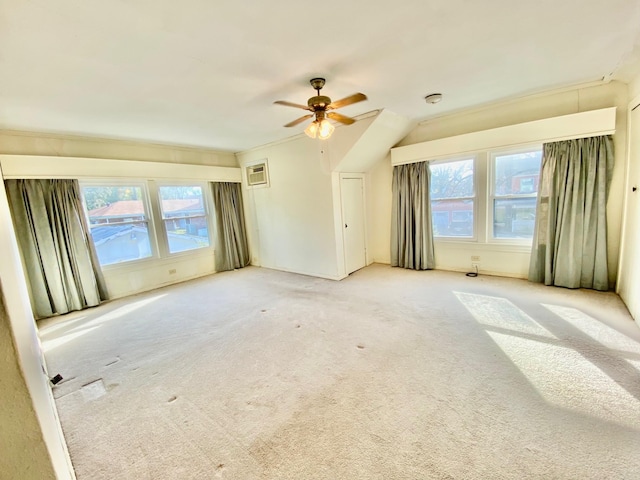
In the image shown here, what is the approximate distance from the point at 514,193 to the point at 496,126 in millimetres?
981

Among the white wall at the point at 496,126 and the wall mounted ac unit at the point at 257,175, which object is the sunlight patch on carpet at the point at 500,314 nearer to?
the white wall at the point at 496,126

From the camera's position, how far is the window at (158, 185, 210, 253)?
490 cm

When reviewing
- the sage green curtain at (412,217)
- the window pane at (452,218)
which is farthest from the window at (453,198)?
the sage green curtain at (412,217)

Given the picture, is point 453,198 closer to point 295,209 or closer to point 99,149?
point 295,209

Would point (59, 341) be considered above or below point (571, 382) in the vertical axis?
above

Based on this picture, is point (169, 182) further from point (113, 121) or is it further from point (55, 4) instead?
point (55, 4)

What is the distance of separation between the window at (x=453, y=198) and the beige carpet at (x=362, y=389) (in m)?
1.29

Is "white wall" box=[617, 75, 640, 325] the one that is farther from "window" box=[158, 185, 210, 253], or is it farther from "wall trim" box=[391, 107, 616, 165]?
"window" box=[158, 185, 210, 253]

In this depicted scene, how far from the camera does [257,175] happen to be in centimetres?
541

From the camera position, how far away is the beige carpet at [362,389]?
4.75 ft

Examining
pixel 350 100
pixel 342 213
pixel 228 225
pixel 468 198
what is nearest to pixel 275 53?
pixel 350 100

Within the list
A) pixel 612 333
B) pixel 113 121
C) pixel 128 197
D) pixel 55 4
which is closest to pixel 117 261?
pixel 128 197

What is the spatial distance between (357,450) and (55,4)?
9.54ft

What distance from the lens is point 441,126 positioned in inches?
167
